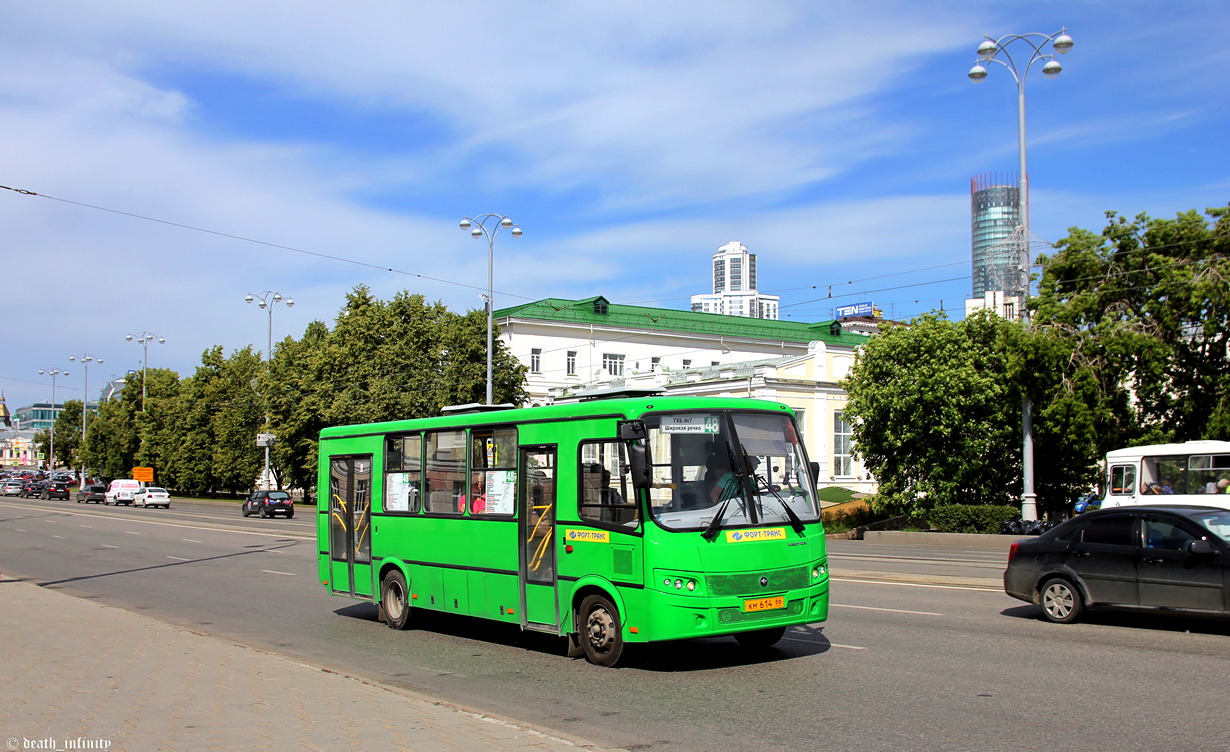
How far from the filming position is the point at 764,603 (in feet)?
33.3

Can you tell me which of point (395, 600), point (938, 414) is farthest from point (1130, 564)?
point (938, 414)

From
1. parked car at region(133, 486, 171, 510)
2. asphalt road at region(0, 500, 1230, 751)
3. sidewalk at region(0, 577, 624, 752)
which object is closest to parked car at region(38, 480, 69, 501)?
parked car at region(133, 486, 171, 510)

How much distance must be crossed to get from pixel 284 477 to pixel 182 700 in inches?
2884

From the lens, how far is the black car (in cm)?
1159

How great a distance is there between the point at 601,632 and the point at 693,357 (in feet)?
250

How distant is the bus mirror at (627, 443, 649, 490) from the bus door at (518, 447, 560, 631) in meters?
1.32

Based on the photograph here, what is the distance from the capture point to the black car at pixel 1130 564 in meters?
11.6

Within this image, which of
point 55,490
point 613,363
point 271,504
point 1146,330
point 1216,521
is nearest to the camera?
point 1216,521

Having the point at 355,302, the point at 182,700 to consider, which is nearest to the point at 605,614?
the point at 182,700

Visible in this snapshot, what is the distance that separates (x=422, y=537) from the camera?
13.3 m

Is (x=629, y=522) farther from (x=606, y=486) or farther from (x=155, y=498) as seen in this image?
(x=155, y=498)

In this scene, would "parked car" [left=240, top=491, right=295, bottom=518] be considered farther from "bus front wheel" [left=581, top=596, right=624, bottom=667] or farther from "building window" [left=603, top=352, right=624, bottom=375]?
"bus front wheel" [left=581, top=596, right=624, bottom=667]

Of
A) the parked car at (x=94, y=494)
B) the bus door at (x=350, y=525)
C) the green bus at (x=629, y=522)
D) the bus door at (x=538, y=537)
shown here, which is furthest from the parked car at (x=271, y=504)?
the bus door at (x=538, y=537)

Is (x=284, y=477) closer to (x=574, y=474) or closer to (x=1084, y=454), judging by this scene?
(x=1084, y=454)
